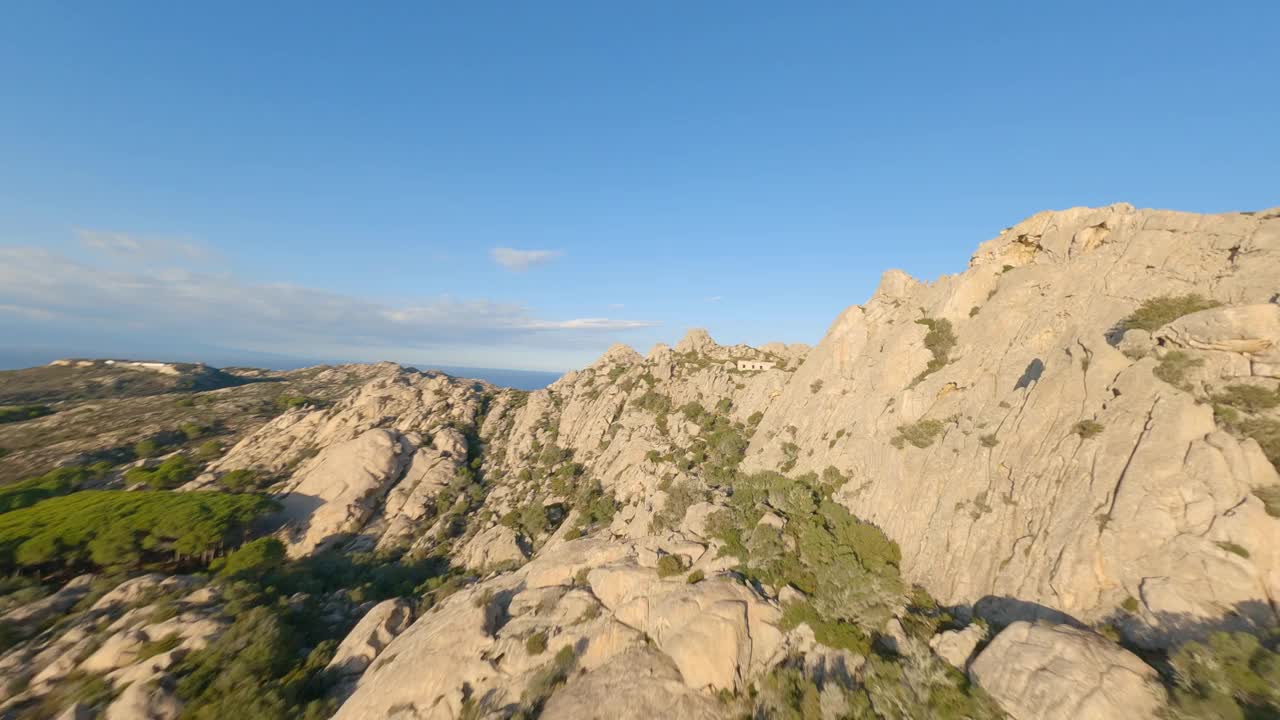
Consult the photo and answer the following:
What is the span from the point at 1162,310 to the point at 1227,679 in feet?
72.4

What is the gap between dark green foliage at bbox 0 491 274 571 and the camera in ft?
134

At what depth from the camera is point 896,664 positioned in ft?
68.9

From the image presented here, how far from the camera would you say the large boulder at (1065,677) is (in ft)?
49.2

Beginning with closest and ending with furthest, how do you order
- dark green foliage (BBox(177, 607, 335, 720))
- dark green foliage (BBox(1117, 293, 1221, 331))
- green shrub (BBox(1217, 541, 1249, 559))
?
green shrub (BBox(1217, 541, 1249, 559)) < dark green foliage (BBox(1117, 293, 1221, 331)) < dark green foliage (BBox(177, 607, 335, 720))

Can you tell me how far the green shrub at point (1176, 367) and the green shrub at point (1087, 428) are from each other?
3.77 metres

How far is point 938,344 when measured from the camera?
123 ft

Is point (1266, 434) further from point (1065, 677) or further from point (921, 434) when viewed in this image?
point (1065, 677)

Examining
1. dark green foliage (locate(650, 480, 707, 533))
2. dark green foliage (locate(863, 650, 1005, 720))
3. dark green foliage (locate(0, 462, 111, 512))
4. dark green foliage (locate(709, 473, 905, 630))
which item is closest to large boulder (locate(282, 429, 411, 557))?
dark green foliage (locate(0, 462, 111, 512))

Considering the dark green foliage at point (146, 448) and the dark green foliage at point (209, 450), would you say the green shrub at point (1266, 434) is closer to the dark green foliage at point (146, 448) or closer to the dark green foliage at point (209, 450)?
the dark green foliage at point (209, 450)

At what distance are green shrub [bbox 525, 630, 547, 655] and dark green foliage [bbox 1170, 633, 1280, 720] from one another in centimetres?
2975

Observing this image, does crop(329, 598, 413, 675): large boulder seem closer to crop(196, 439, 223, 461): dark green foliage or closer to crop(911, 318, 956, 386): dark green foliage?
crop(911, 318, 956, 386): dark green foliage

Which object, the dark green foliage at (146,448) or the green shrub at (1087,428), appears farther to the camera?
the dark green foliage at (146,448)

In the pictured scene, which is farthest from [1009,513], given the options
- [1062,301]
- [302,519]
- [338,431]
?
[338,431]

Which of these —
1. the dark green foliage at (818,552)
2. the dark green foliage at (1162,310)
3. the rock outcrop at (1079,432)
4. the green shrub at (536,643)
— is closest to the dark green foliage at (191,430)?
the green shrub at (536,643)
